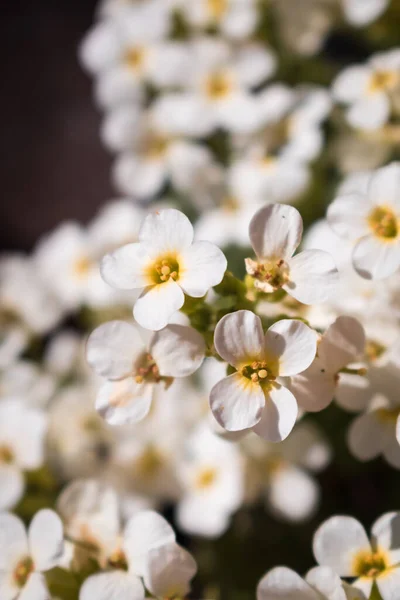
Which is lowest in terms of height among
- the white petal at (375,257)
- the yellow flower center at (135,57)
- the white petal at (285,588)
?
the white petal at (285,588)

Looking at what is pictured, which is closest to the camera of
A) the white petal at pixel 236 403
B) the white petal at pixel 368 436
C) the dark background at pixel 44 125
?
the white petal at pixel 236 403

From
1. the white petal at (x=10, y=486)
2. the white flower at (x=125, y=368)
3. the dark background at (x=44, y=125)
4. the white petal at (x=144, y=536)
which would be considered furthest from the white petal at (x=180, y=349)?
the dark background at (x=44, y=125)

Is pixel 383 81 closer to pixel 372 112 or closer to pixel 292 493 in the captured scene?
pixel 372 112

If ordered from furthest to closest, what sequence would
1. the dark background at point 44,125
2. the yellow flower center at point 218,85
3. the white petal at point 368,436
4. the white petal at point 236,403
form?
the dark background at point 44,125
the yellow flower center at point 218,85
the white petal at point 368,436
the white petal at point 236,403

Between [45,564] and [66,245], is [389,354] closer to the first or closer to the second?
[45,564]

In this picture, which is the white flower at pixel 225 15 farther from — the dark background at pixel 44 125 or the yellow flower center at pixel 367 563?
the yellow flower center at pixel 367 563

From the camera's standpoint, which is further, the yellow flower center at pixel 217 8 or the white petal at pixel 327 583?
the yellow flower center at pixel 217 8

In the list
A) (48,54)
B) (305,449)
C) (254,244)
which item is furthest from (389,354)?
(48,54)

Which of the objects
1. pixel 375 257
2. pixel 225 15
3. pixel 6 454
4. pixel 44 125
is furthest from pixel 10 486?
pixel 44 125
